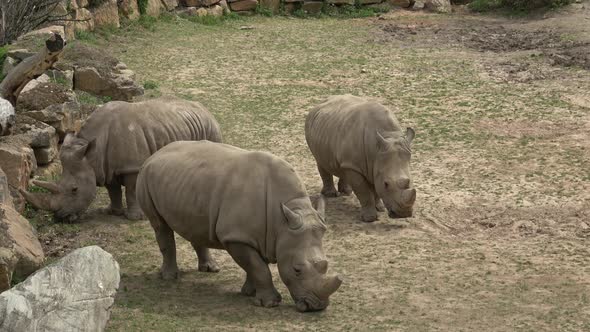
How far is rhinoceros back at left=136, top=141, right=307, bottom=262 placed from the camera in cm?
1044

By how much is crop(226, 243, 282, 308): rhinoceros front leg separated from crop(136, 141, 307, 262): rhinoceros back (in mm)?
80

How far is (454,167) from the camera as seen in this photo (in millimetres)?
14938

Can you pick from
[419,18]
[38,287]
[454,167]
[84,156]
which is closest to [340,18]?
[419,18]

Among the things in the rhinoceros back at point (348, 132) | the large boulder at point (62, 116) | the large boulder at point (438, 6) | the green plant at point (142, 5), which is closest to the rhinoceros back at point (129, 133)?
the large boulder at point (62, 116)

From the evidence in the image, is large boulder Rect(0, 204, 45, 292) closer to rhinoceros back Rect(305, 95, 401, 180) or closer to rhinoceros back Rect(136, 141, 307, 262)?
rhinoceros back Rect(136, 141, 307, 262)

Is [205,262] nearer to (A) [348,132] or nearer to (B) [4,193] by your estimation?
(B) [4,193]

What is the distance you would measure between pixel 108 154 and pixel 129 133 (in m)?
0.34

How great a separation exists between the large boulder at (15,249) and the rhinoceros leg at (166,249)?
1184mm

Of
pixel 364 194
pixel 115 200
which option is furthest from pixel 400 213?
pixel 115 200

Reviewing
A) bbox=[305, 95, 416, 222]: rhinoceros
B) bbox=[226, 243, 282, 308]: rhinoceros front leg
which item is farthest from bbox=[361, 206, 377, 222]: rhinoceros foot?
bbox=[226, 243, 282, 308]: rhinoceros front leg

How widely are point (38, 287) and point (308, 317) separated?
2.49 metres

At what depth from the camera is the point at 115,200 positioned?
44.4 ft

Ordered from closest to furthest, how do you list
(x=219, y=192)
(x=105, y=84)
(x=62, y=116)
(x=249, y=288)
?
(x=219, y=192)
(x=249, y=288)
(x=62, y=116)
(x=105, y=84)

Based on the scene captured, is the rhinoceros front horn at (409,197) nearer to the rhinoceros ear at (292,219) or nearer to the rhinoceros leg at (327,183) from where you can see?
the rhinoceros leg at (327,183)
